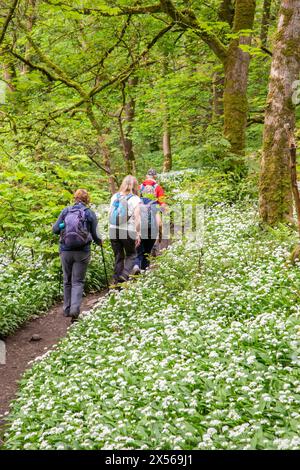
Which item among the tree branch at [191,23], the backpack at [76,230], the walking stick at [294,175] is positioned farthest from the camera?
the tree branch at [191,23]

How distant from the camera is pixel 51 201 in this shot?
37.2 ft

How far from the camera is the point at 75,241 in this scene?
882cm

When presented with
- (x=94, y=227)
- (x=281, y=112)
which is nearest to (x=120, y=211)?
(x=94, y=227)

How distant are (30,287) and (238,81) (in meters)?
7.92

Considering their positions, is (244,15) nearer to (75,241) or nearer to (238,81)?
(238,81)

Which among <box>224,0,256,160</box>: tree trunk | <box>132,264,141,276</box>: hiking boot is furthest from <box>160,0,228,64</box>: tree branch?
<box>132,264,141,276</box>: hiking boot

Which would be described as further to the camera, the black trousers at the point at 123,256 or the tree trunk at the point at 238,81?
the tree trunk at the point at 238,81

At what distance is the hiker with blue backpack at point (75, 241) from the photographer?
A: 29.1 feet

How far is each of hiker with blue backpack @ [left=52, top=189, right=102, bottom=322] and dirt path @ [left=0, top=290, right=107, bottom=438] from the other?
0.65 metres

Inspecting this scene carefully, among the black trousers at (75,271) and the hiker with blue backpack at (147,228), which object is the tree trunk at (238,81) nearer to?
the hiker with blue backpack at (147,228)

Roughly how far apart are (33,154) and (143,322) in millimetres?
7648

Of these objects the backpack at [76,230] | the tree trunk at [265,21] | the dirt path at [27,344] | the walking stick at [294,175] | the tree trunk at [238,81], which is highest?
the tree trunk at [265,21]

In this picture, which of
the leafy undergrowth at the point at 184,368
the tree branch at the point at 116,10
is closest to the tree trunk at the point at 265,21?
the tree branch at the point at 116,10

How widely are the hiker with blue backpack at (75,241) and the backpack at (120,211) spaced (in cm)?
72
